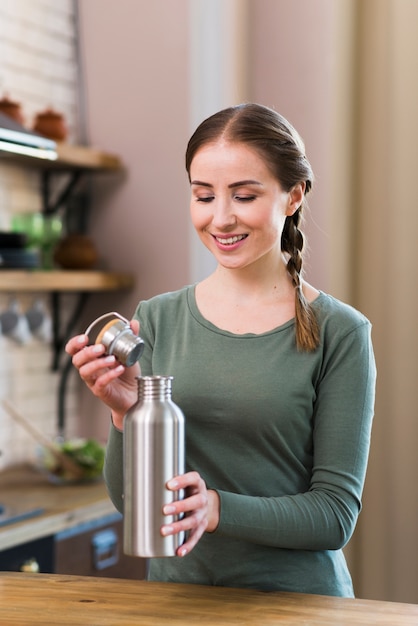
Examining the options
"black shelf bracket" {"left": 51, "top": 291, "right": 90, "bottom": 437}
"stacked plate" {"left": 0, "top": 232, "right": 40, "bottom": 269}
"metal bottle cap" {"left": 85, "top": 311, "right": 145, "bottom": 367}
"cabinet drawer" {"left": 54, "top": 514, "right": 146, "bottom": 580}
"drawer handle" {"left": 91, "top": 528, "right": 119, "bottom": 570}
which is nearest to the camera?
"metal bottle cap" {"left": 85, "top": 311, "right": 145, "bottom": 367}

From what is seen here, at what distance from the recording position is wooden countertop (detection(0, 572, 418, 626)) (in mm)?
1323

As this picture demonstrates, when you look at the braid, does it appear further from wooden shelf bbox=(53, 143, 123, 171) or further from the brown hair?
wooden shelf bbox=(53, 143, 123, 171)

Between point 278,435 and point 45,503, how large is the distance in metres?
1.48

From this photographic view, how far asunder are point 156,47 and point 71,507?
170 cm

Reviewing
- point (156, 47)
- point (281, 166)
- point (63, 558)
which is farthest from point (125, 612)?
point (156, 47)

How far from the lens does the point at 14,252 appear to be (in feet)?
10.2

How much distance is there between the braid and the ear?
9 centimetres

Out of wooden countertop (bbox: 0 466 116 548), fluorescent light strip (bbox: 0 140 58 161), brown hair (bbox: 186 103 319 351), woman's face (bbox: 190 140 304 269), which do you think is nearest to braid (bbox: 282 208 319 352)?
brown hair (bbox: 186 103 319 351)

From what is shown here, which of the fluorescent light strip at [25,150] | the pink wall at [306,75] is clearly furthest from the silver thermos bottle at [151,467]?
the pink wall at [306,75]

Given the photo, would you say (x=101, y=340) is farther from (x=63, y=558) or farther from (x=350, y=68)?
(x=350, y=68)

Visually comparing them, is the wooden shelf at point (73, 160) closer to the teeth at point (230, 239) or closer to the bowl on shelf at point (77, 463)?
the bowl on shelf at point (77, 463)

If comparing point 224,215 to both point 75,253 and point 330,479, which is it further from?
point 75,253

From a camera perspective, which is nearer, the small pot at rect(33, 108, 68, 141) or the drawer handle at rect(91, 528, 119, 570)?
the drawer handle at rect(91, 528, 119, 570)

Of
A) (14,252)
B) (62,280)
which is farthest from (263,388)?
(62,280)
